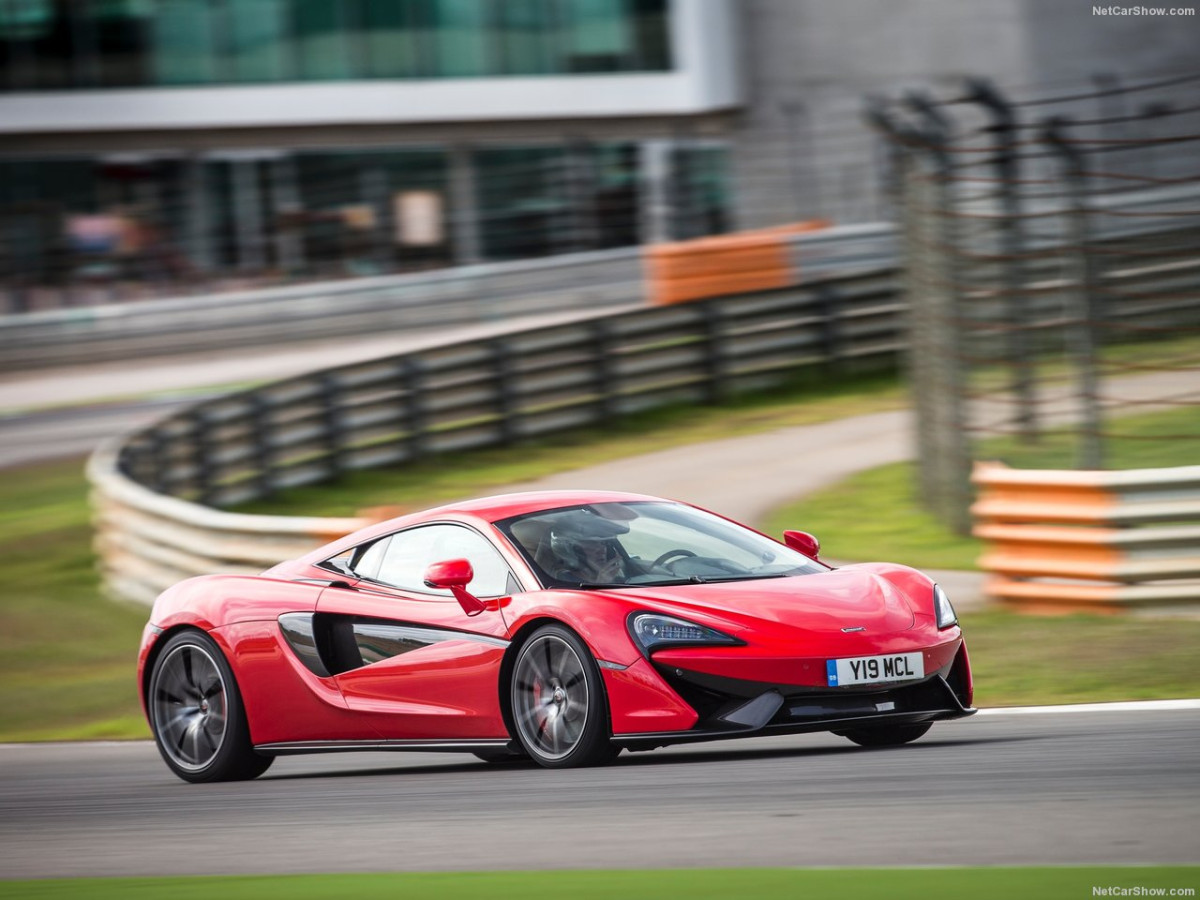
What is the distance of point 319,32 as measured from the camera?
35531mm

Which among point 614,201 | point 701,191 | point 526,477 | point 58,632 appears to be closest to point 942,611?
point 58,632

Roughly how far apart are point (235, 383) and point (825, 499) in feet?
39.2

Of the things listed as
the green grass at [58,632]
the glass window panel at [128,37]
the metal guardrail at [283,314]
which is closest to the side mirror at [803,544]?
the green grass at [58,632]

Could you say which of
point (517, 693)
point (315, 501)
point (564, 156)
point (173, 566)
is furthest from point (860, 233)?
point (517, 693)

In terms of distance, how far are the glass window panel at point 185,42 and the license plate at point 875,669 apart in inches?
1213

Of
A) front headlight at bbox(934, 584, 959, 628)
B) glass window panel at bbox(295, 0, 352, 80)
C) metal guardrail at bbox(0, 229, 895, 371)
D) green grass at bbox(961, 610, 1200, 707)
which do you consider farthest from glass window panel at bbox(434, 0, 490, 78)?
front headlight at bbox(934, 584, 959, 628)

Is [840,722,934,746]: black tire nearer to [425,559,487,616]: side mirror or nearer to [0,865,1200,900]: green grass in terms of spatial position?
[425,559,487,616]: side mirror

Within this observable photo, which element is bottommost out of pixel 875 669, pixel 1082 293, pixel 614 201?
pixel 875 669

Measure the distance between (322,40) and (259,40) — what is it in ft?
3.91

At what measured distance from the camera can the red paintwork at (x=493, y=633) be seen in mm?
7035

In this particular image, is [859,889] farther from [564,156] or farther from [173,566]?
[564,156]

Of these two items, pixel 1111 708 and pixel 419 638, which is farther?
pixel 1111 708

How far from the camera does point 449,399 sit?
747 inches

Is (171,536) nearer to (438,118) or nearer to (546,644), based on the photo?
(546,644)
